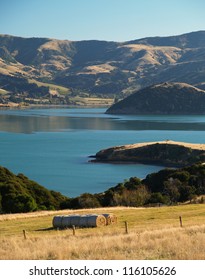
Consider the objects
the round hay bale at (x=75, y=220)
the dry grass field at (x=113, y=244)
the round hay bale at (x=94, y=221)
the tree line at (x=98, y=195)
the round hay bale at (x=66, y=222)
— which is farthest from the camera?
the tree line at (x=98, y=195)

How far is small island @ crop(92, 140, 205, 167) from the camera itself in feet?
297

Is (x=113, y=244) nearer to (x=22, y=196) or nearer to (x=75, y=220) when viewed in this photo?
(x=75, y=220)

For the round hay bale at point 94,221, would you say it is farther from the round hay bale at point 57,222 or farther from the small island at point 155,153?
the small island at point 155,153

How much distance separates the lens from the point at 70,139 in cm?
12600

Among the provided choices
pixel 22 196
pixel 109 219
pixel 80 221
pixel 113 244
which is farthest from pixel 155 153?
pixel 113 244

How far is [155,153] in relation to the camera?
95.2m

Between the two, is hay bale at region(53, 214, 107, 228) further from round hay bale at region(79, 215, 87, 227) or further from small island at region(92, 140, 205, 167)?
small island at region(92, 140, 205, 167)

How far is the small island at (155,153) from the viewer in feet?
297

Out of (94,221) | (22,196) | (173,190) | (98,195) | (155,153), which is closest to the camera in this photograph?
(94,221)

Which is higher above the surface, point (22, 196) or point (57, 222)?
point (22, 196)

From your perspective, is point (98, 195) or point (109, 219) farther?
point (98, 195)

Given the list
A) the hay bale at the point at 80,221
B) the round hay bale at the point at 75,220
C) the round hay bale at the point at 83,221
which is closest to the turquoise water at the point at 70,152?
the hay bale at the point at 80,221

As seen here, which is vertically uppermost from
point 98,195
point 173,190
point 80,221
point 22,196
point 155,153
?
point 155,153
